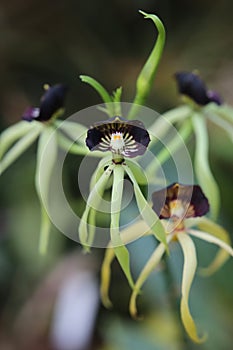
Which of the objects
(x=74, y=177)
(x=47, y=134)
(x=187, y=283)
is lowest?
(x=74, y=177)

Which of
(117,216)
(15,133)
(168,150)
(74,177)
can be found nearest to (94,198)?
(117,216)

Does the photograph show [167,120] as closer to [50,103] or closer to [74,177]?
[50,103]

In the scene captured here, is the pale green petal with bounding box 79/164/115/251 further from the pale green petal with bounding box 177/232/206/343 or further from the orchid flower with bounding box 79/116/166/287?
the pale green petal with bounding box 177/232/206/343

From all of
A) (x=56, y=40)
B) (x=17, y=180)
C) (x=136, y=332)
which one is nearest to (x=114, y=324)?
(x=136, y=332)

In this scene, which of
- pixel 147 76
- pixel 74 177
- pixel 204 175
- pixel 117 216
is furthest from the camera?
pixel 74 177

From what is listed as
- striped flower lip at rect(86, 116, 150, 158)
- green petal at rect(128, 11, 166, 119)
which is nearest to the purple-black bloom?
green petal at rect(128, 11, 166, 119)

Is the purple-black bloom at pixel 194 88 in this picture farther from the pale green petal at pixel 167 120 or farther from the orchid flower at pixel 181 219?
the orchid flower at pixel 181 219

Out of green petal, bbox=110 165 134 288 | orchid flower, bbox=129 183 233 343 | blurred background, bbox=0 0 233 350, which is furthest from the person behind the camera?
blurred background, bbox=0 0 233 350

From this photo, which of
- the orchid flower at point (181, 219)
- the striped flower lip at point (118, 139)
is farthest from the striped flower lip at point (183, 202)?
the striped flower lip at point (118, 139)
